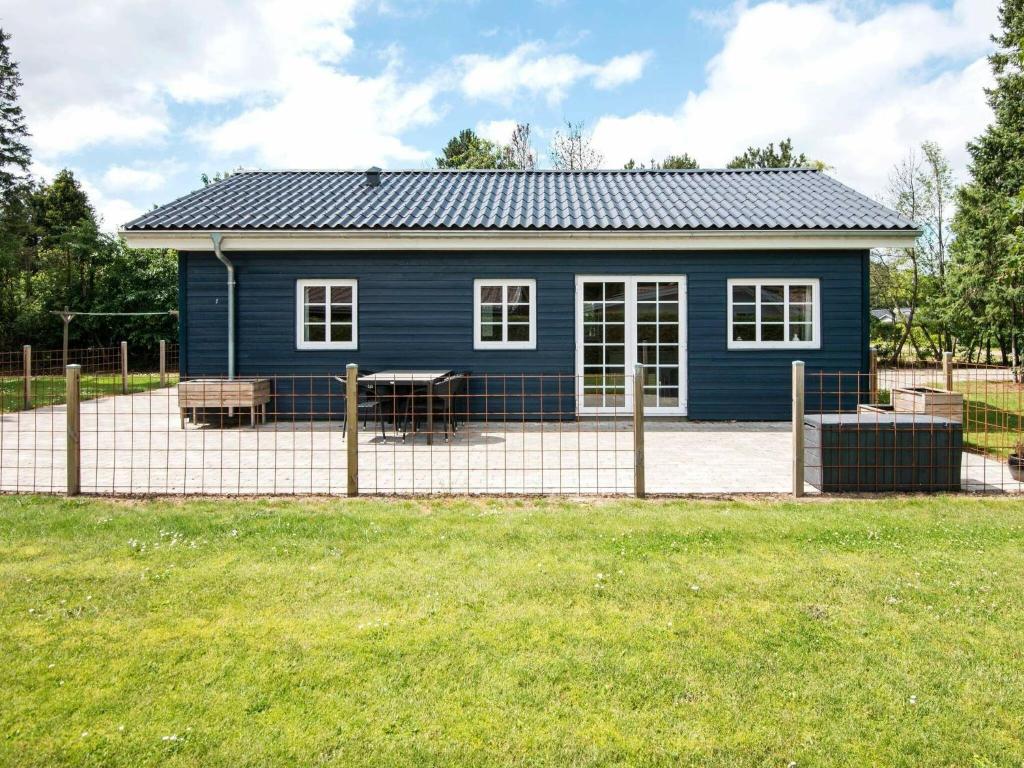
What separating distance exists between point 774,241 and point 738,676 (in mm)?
9518

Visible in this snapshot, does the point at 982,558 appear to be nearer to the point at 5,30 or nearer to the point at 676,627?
the point at 676,627

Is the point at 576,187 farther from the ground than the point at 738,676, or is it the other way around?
the point at 576,187

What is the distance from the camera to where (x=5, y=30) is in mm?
23938

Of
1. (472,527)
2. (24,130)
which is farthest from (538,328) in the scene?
(24,130)

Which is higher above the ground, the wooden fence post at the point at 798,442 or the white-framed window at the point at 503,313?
the white-framed window at the point at 503,313

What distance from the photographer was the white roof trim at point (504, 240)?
36.4ft

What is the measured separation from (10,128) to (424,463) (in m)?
24.6

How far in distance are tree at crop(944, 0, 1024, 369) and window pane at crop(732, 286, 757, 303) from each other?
14.3m

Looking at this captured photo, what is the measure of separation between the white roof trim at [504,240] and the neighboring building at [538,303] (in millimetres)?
34

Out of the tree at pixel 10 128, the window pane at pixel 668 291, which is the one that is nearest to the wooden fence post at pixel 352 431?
the window pane at pixel 668 291

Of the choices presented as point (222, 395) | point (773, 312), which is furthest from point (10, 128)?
point (773, 312)

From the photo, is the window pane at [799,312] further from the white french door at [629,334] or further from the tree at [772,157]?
the tree at [772,157]

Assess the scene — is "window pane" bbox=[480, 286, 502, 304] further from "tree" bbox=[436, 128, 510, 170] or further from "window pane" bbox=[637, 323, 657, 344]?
"tree" bbox=[436, 128, 510, 170]

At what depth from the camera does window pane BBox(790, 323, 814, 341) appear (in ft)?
37.6
